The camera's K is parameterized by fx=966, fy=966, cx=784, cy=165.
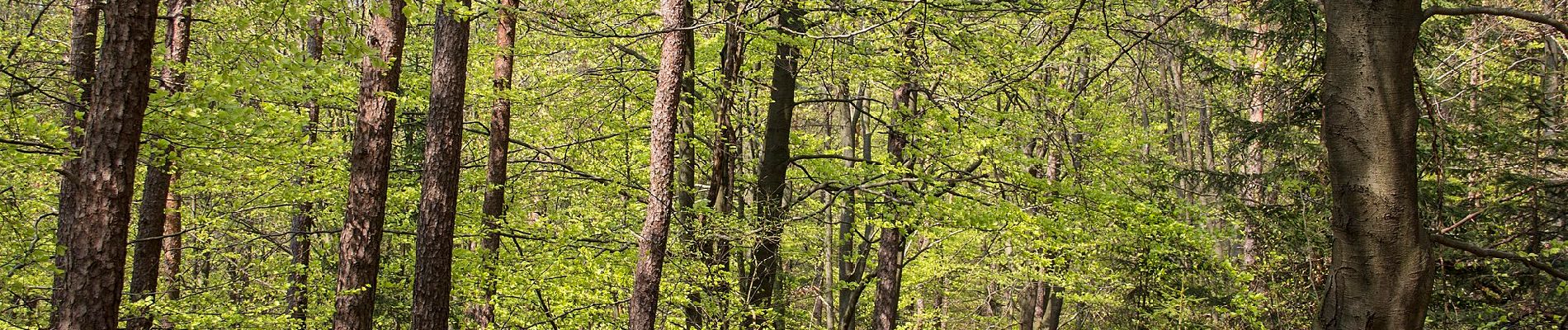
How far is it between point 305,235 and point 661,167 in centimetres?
581

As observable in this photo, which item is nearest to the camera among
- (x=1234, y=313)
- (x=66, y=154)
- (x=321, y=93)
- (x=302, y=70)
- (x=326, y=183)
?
(x=66, y=154)

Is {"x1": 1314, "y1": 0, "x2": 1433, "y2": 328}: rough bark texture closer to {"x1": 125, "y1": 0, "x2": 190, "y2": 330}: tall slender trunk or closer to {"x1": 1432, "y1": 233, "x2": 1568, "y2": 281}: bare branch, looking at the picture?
{"x1": 1432, "y1": 233, "x2": 1568, "y2": 281}: bare branch

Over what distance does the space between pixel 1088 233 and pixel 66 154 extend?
9165 mm

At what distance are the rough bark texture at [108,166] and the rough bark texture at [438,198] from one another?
3507mm

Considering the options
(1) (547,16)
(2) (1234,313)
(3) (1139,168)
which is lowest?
(2) (1234,313)

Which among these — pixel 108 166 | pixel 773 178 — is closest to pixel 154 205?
pixel 108 166

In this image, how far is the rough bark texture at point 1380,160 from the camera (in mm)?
3133

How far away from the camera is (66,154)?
18.6 ft

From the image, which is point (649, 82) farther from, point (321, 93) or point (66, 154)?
point (66, 154)

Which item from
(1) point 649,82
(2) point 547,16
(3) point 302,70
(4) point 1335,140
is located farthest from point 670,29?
(4) point 1335,140

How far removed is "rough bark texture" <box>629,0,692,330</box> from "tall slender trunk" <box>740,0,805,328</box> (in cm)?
149

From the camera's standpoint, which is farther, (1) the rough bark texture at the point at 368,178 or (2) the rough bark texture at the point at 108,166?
(1) the rough bark texture at the point at 368,178

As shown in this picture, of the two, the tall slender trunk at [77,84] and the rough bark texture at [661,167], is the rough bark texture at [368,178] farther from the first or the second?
the rough bark texture at [661,167]

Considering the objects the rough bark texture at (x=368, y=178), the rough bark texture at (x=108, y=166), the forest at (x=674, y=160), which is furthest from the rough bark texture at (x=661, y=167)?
the rough bark texture at (x=108, y=166)
